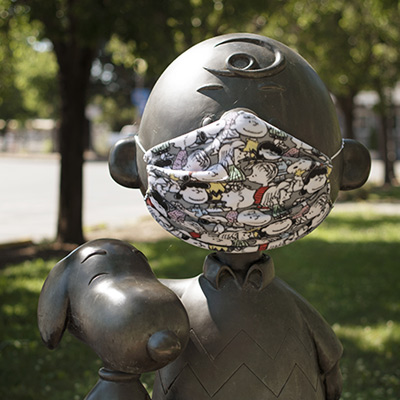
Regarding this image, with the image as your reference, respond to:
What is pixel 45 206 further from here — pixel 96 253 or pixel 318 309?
pixel 96 253

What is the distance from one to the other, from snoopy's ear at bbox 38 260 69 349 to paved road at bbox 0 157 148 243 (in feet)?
22.4

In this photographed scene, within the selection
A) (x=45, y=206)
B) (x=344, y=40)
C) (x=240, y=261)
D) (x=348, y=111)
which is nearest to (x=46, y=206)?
(x=45, y=206)

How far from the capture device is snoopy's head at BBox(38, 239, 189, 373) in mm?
1446

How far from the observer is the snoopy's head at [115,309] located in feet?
4.75

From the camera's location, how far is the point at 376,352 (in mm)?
4363

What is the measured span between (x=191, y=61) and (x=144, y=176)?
14.9 inches

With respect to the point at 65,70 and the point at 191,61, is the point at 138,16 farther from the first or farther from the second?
the point at 191,61

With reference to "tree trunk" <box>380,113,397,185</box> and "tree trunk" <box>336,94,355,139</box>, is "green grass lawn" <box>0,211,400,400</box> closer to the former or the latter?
"tree trunk" <box>336,94,355,139</box>

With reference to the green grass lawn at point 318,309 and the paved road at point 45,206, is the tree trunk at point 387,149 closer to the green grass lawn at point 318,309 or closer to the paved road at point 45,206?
the paved road at point 45,206

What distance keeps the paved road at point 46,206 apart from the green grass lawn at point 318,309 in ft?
7.74

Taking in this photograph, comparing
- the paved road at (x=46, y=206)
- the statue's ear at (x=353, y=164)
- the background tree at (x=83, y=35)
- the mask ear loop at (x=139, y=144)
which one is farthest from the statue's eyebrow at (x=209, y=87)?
the paved road at (x=46, y=206)

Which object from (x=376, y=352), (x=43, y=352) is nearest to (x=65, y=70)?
(x=43, y=352)

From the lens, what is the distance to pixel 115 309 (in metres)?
1.48

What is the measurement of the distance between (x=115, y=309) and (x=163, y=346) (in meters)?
0.16
